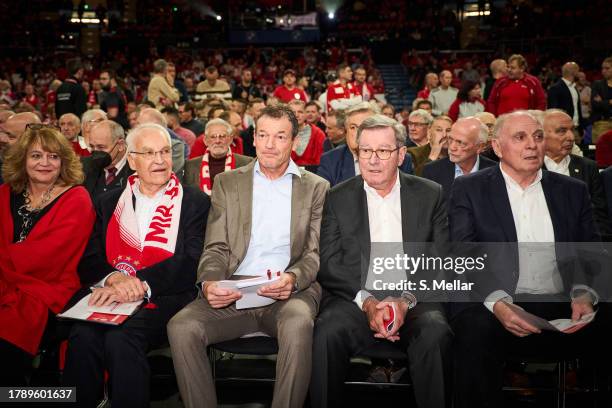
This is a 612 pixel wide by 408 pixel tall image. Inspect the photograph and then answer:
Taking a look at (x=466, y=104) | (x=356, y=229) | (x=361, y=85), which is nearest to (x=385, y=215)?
(x=356, y=229)

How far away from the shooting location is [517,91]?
23.7ft

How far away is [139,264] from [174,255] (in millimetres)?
179

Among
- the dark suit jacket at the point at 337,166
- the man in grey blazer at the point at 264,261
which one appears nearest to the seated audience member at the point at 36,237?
the man in grey blazer at the point at 264,261

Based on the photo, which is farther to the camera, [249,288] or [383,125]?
[383,125]

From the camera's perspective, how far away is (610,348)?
2.75m

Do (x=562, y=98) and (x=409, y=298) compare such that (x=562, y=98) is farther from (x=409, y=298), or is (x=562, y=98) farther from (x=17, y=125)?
(x=17, y=125)

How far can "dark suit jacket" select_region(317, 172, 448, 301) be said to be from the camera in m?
3.01

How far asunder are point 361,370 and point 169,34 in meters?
22.4

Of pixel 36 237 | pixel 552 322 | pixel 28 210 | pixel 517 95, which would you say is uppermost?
pixel 517 95

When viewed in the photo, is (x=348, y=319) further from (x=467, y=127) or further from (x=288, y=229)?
(x=467, y=127)

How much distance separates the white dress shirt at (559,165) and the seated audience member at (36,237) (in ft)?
8.87

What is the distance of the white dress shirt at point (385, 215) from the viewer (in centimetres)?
307

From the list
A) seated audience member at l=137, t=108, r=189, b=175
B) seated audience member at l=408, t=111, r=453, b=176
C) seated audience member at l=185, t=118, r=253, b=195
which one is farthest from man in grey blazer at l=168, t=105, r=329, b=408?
seated audience member at l=408, t=111, r=453, b=176

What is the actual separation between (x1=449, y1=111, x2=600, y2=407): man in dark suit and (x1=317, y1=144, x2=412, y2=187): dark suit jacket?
54.8 inches
